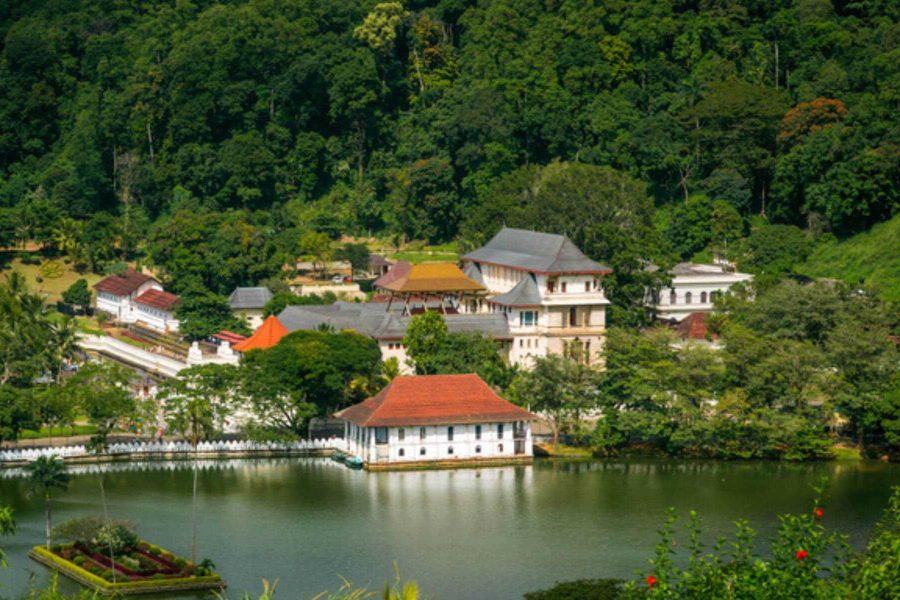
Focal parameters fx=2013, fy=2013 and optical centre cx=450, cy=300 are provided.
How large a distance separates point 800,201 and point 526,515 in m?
31.7

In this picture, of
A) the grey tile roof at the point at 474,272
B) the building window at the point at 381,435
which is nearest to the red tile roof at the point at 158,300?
the grey tile roof at the point at 474,272

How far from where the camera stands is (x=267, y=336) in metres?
64.2

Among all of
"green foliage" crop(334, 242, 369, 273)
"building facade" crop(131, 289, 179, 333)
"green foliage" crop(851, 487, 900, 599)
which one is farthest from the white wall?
"green foliage" crop(334, 242, 369, 273)

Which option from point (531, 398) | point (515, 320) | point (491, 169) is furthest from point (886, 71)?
point (531, 398)

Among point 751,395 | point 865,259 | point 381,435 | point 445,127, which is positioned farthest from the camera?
point 445,127

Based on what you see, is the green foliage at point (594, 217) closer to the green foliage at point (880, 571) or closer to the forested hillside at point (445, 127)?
the forested hillside at point (445, 127)

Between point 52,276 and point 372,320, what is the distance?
76.2ft

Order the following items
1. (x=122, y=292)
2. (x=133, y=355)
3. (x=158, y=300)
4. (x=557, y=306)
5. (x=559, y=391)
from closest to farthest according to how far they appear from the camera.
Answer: (x=559, y=391)
(x=557, y=306)
(x=133, y=355)
(x=158, y=300)
(x=122, y=292)

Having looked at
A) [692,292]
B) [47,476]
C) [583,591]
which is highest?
[692,292]

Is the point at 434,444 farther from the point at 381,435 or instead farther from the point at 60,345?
the point at 60,345

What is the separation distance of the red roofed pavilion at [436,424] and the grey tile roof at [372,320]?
22.7 ft

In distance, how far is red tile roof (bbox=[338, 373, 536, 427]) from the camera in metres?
56.1

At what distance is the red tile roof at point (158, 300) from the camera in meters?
77.0

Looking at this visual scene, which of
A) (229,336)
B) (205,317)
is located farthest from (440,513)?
(205,317)
